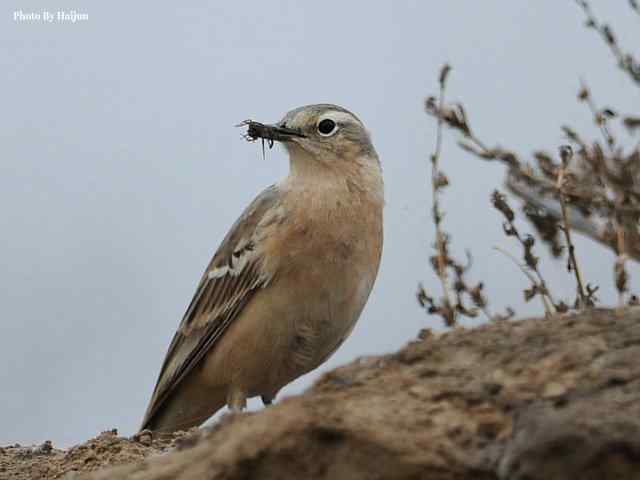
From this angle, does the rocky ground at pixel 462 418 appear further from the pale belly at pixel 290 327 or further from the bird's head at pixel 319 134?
the bird's head at pixel 319 134

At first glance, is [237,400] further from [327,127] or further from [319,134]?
[327,127]

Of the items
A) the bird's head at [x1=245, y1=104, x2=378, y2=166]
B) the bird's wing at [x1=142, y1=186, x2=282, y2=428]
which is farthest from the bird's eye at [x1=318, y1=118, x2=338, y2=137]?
the bird's wing at [x1=142, y1=186, x2=282, y2=428]

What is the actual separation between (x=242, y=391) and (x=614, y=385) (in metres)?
5.02

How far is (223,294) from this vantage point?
909 cm

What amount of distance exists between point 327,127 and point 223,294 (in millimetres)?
1673

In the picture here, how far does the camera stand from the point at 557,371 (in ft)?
14.4

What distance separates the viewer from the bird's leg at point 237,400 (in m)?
8.84

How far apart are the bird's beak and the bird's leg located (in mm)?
2050

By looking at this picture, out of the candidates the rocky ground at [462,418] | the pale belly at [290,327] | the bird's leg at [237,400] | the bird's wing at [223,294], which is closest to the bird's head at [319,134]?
the bird's wing at [223,294]

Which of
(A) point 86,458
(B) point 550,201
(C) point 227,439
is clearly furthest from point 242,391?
(C) point 227,439

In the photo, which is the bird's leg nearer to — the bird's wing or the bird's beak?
the bird's wing

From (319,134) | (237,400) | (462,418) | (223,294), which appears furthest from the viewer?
(319,134)

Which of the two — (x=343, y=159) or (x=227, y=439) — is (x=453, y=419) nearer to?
(x=227, y=439)

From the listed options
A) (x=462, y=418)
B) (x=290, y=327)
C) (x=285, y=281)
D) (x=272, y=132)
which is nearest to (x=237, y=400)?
(x=290, y=327)
